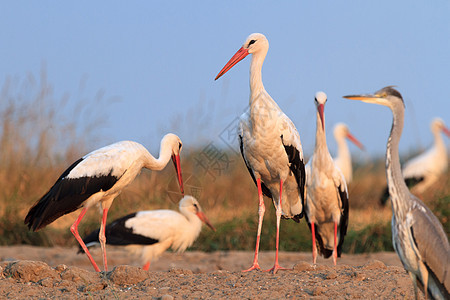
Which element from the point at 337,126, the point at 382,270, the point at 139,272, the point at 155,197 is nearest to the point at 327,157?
the point at 382,270

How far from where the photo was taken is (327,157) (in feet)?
21.5

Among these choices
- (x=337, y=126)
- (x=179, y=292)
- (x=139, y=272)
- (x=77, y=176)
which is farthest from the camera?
(x=337, y=126)

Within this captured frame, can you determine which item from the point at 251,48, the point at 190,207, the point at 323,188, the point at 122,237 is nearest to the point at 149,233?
the point at 122,237

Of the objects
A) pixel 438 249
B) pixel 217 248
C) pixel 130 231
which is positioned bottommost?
pixel 217 248

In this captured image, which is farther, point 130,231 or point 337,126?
point 337,126

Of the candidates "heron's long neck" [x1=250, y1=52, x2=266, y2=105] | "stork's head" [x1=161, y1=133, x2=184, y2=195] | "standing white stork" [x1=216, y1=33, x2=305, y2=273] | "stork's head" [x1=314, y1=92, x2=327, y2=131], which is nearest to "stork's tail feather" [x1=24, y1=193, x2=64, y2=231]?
"stork's head" [x1=161, y1=133, x2=184, y2=195]

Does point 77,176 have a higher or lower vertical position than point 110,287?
higher

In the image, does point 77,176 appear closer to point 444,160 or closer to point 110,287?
point 110,287

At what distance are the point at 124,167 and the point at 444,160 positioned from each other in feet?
27.7

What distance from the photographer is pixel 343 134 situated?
9.95 m

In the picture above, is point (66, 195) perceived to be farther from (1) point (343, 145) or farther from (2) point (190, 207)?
(1) point (343, 145)

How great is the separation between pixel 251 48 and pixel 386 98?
8.64 ft

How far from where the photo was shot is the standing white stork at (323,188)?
6.53 metres

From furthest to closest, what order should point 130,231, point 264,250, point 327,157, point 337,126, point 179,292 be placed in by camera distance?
1. point 337,126
2. point 264,250
3. point 130,231
4. point 327,157
5. point 179,292
